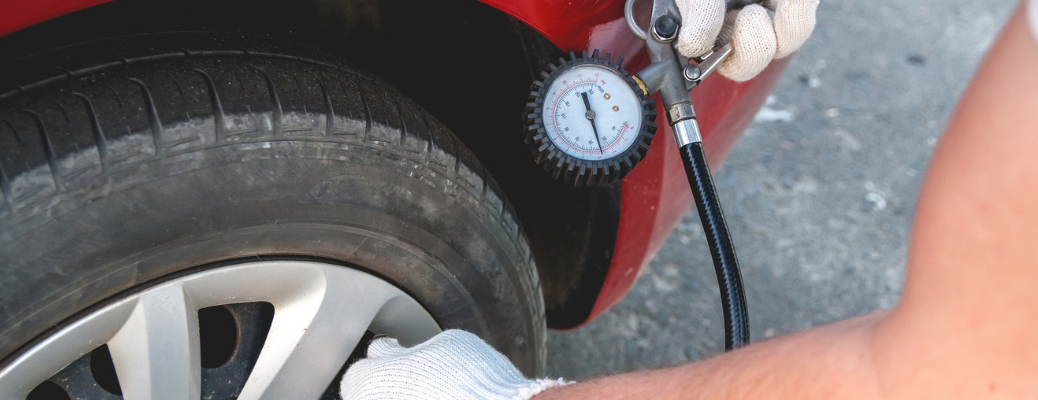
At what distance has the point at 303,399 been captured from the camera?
3.50ft

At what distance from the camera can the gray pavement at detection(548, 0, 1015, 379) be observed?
2061 millimetres

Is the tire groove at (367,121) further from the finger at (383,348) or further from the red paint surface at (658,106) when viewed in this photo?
the finger at (383,348)

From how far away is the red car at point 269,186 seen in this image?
0.80m

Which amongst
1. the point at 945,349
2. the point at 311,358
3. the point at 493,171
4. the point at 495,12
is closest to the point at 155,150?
the point at 311,358

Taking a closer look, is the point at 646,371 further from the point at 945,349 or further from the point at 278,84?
the point at 278,84

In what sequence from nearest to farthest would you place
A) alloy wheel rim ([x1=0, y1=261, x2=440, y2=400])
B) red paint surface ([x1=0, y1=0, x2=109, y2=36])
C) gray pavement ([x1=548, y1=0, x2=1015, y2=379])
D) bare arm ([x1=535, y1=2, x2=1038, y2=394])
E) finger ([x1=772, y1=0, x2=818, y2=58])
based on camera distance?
1. bare arm ([x1=535, y1=2, x2=1038, y2=394])
2. red paint surface ([x1=0, y1=0, x2=109, y2=36])
3. alloy wheel rim ([x1=0, y1=261, x2=440, y2=400])
4. finger ([x1=772, y1=0, x2=818, y2=58])
5. gray pavement ([x1=548, y1=0, x2=1015, y2=379])

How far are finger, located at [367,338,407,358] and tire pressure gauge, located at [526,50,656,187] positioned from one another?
0.35m

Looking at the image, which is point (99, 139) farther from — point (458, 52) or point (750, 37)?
point (750, 37)

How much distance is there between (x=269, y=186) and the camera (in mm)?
909

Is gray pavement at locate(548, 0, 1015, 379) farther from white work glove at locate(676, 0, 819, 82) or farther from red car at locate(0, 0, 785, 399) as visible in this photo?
white work glove at locate(676, 0, 819, 82)

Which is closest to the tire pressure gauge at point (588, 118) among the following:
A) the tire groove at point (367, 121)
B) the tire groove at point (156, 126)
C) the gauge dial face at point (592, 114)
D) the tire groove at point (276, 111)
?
the gauge dial face at point (592, 114)

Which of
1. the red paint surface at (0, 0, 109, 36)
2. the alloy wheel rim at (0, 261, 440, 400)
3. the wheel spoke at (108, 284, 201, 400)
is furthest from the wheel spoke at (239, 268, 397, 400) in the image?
the red paint surface at (0, 0, 109, 36)

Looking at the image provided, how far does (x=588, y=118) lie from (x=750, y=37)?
0.26m

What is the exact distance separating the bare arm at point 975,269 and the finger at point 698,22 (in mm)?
489
